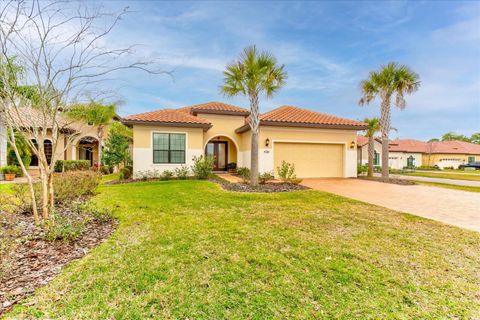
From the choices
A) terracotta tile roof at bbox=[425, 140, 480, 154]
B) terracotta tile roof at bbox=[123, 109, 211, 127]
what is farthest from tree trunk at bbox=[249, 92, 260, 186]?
terracotta tile roof at bbox=[425, 140, 480, 154]

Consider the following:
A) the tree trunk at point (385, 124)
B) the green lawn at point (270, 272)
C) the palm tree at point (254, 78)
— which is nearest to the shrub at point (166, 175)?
the palm tree at point (254, 78)

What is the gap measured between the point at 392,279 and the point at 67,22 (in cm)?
730

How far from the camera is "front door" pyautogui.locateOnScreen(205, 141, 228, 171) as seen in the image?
20469 millimetres

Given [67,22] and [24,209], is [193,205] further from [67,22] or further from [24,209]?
[67,22]

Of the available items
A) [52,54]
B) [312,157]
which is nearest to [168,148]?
[312,157]

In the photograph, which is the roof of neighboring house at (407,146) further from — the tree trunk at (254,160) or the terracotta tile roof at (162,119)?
the terracotta tile roof at (162,119)

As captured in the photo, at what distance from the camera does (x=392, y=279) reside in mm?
3295

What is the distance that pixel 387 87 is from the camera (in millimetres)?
15320

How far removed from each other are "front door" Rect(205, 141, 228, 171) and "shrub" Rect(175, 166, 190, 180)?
507cm

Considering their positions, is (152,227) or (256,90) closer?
(152,227)

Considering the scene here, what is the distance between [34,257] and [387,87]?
61.3 ft

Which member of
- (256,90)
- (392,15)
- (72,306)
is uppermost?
(392,15)

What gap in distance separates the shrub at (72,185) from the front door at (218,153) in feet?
37.7

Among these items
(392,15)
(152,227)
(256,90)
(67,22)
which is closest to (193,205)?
(152,227)
